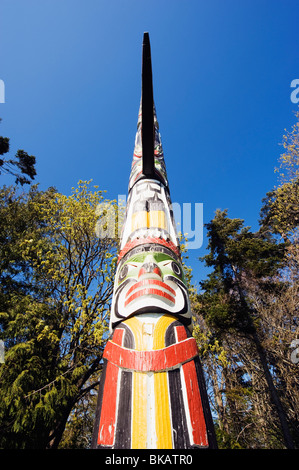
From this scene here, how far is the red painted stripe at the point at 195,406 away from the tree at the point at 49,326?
4.40m

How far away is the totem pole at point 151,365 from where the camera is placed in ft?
7.04

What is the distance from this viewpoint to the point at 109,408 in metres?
2.35

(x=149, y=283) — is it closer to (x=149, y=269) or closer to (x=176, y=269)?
(x=149, y=269)

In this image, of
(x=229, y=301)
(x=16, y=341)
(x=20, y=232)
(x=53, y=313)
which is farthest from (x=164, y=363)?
(x=229, y=301)

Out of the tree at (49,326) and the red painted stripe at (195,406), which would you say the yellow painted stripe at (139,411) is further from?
the tree at (49,326)

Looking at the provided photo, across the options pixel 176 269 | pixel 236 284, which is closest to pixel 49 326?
pixel 176 269

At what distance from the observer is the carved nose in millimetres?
3357

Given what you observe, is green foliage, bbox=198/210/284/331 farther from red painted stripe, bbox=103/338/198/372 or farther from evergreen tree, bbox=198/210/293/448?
red painted stripe, bbox=103/338/198/372

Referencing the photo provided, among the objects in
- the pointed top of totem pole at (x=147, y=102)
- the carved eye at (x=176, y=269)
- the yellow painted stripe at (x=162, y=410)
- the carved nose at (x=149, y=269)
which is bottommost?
the yellow painted stripe at (x=162, y=410)

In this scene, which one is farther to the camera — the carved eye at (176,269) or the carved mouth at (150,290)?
the carved eye at (176,269)

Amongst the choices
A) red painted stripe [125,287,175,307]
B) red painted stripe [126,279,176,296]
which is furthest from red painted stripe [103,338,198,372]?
red painted stripe [126,279,176,296]

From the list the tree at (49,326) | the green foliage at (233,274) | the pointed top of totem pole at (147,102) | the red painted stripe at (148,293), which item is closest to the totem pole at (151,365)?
the red painted stripe at (148,293)

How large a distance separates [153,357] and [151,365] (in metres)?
0.07

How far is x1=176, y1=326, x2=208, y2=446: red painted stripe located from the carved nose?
117 cm
